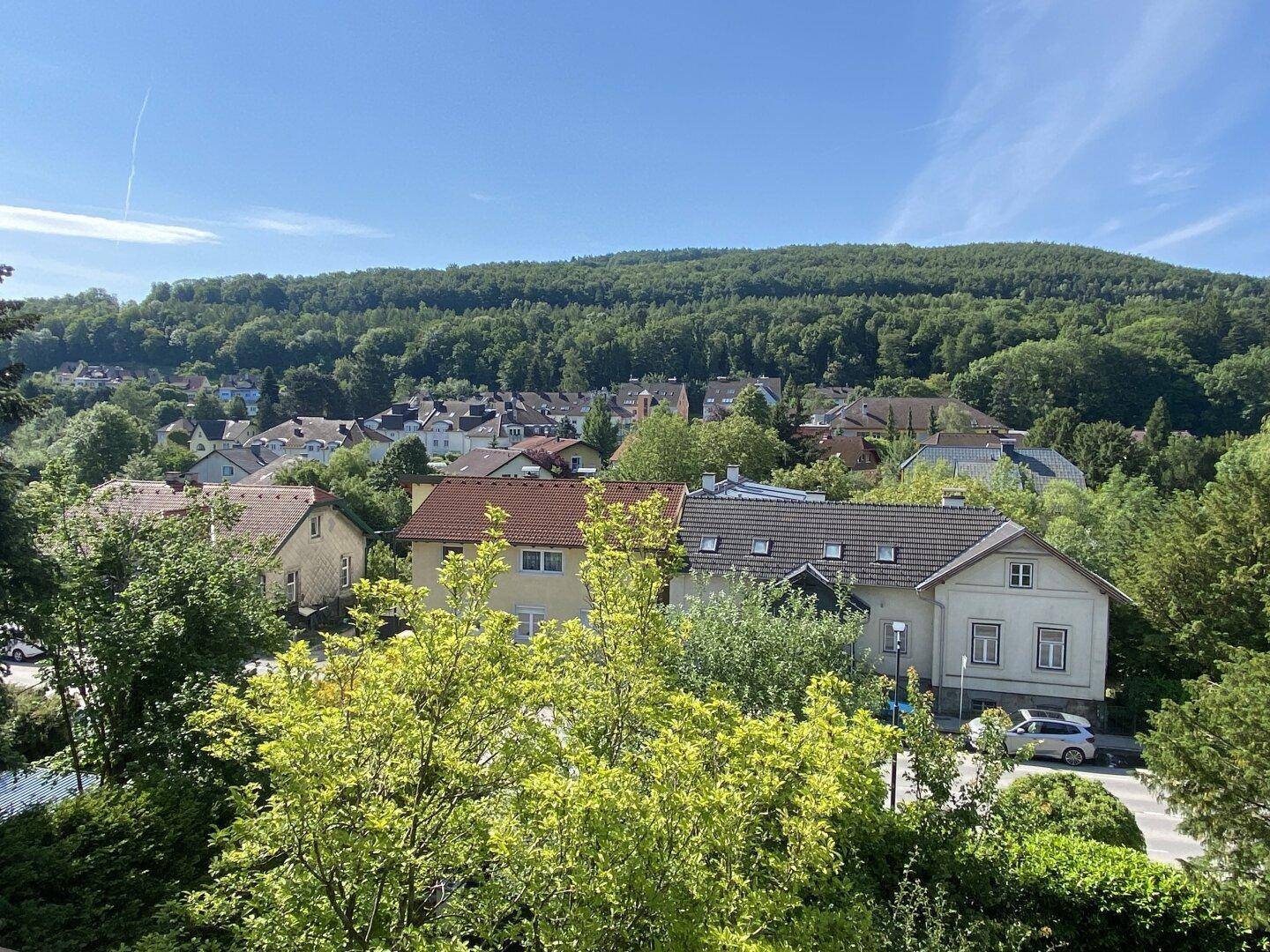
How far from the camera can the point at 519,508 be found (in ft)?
89.1

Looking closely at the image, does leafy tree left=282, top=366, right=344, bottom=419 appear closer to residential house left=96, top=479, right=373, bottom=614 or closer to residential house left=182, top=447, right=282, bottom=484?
residential house left=182, top=447, right=282, bottom=484

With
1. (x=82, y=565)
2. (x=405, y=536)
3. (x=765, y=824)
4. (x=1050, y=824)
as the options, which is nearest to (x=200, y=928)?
(x=82, y=565)

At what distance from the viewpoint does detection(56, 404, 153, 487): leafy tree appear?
59.5m

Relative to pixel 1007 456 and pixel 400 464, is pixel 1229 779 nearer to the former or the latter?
pixel 1007 456

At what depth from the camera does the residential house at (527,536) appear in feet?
84.0

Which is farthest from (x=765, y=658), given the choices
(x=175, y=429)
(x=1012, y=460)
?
(x=175, y=429)

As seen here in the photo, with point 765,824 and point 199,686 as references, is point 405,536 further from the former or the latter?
point 765,824

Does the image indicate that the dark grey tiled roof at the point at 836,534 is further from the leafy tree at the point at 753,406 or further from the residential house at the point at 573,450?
the residential house at the point at 573,450

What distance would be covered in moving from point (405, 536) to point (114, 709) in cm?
1464

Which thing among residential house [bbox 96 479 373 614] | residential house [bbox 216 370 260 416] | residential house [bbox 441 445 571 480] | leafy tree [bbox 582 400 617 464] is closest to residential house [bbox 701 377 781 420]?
leafy tree [bbox 582 400 617 464]

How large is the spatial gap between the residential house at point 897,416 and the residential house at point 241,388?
9548 centimetres

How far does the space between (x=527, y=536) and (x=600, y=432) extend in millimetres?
51551

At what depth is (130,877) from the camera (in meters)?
9.54

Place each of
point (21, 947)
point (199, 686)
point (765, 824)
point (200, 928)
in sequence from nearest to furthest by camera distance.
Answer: point (765, 824) → point (21, 947) → point (200, 928) → point (199, 686)
